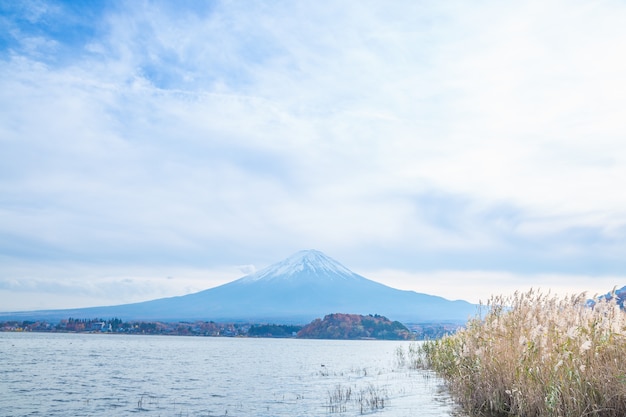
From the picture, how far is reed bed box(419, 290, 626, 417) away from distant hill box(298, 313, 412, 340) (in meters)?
112

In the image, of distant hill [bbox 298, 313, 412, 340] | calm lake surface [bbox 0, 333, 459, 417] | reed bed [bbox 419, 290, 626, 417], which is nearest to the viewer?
reed bed [bbox 419, 290, 626, 417]

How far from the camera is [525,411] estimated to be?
874cm

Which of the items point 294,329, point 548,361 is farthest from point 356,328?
point 548,361

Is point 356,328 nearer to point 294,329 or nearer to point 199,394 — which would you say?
point 294,329

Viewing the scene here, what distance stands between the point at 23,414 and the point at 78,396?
420cm

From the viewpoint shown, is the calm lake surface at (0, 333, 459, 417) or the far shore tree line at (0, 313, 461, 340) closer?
the calm lake surface at (0, 333, 459, 417)

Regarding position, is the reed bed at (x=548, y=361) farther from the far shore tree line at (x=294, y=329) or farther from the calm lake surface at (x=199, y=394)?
the far shore tree line at (x=294, y=329)

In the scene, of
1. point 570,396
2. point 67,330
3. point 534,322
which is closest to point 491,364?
point 534,322

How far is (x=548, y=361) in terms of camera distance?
8453mm

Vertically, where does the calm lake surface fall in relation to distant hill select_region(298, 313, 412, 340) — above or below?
below

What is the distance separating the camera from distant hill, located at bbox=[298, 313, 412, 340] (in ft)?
399

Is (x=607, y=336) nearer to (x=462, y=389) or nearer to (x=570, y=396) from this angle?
(x=570, y=396)

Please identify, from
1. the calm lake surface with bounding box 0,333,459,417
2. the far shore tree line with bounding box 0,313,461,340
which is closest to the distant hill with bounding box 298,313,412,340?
the far shore tree line with bounding box 0,313,461,340

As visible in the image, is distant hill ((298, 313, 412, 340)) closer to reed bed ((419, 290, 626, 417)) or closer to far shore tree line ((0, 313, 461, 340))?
far shore tree line ((0, 313, 461, 340))
